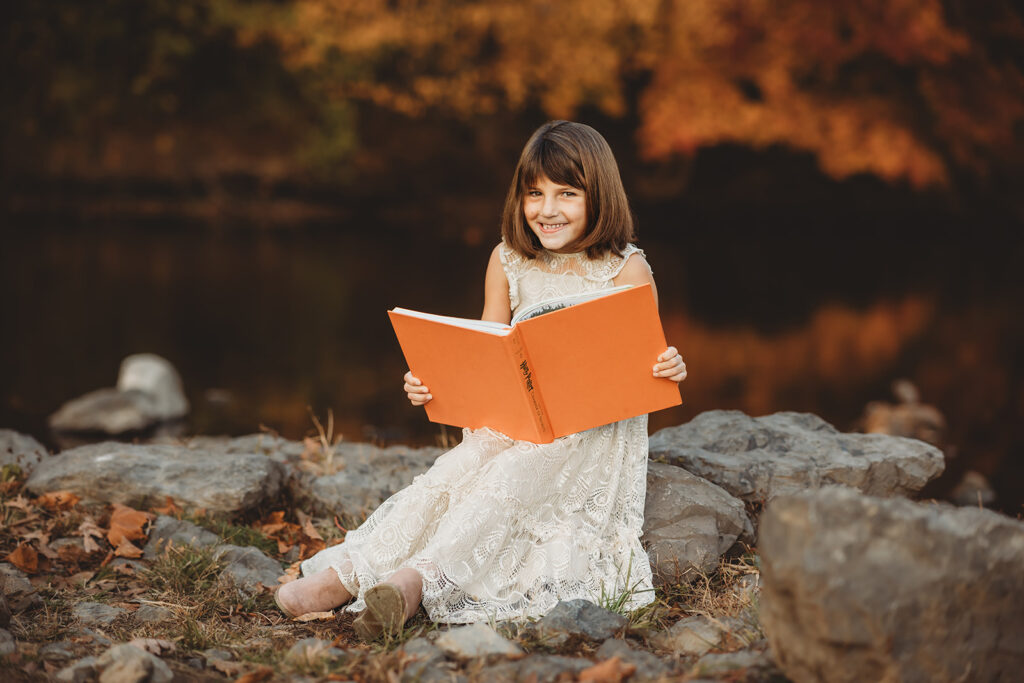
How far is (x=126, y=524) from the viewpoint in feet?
11.7

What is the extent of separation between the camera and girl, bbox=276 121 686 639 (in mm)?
2807

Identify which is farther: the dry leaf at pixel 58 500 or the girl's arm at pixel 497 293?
the dry leaf at pixel 58 500

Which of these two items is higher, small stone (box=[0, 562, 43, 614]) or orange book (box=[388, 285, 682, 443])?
orange book (box=[388, 285, 682, 443])

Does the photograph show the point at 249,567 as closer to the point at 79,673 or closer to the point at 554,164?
the point at 79,673

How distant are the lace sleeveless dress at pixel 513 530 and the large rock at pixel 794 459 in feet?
1.73

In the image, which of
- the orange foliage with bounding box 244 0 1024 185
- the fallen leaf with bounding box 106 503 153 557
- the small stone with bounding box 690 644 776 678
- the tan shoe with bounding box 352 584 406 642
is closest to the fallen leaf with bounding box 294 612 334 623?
the tan shoe with bounding box 352 584 406 642

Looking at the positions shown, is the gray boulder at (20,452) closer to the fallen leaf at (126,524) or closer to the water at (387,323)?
the fallen leaf at (126,524)

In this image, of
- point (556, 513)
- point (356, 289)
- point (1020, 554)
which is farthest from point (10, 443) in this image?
point (356, 289)

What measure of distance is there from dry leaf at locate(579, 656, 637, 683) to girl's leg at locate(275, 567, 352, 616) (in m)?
0.98

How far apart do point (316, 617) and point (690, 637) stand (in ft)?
3.65

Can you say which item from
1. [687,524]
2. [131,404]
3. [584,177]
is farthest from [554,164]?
[131,404]

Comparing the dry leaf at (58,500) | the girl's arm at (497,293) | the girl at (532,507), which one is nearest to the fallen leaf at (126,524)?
the dry leaf at (58,500)

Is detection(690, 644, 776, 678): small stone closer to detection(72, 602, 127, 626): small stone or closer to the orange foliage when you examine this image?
detection(72, 602, 127, 626): small stone

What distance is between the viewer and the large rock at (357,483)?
397cm
